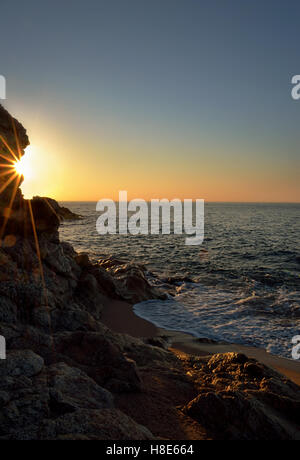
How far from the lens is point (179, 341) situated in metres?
9.85

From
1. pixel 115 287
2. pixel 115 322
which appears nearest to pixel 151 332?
pixel 115 322

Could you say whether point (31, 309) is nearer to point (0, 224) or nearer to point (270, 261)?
point (0, 224)

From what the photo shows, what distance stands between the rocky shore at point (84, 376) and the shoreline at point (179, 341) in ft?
4.70

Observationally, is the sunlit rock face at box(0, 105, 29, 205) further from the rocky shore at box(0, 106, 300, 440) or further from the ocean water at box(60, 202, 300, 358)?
the ocean water at box(60, 202, 300, 358)

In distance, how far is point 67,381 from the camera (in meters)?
4.24

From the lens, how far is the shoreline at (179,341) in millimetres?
8484

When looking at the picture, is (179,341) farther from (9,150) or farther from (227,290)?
(9,150)

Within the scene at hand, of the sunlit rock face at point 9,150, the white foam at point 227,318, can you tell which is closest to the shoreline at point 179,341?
the white foam at point 227,318

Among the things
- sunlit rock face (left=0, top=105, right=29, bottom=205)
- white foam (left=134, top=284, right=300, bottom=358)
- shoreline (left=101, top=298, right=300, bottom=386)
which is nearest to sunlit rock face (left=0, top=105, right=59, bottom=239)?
sunlit rock face (left=0, top=105, right=29, bottom=205)

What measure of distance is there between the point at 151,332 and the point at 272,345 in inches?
182

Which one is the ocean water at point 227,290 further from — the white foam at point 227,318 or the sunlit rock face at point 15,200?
the sunlit rock face at point 15,200

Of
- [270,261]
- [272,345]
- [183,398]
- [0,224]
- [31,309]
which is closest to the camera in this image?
[183,398]

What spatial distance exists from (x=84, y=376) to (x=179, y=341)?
19.8 feet

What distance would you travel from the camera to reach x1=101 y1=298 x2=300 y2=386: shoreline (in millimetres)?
8484
